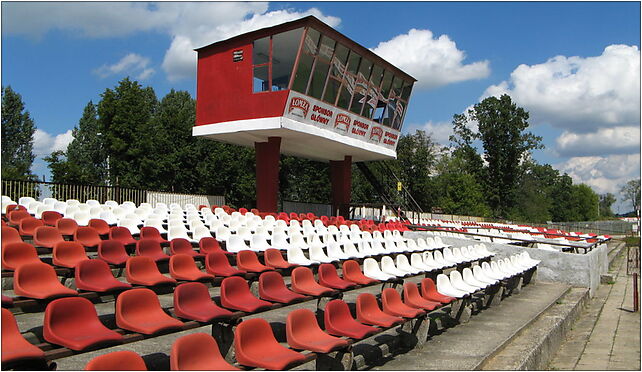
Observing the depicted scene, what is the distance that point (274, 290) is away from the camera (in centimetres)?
658

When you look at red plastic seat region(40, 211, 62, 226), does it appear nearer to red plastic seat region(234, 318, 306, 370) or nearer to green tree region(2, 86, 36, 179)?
red plastic seat region(234, 318, 306, 370)

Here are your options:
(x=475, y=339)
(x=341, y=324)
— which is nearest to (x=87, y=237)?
(x=341, y=324)

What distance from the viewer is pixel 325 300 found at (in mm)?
7152

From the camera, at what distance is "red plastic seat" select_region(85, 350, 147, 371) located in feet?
10.3

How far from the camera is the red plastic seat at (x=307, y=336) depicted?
15.6 ft

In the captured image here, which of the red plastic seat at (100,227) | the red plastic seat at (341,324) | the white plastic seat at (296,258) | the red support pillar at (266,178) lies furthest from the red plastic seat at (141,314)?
the red support pillar at (266,178)

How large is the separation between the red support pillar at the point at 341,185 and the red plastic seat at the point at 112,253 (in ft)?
62.7

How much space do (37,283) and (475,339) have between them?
17.5ft

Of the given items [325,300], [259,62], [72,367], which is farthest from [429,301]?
[259,62]

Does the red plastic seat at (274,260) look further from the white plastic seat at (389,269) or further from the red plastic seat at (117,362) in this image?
the red plastic seat at (117,362)

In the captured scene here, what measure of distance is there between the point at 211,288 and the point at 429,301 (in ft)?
10.5

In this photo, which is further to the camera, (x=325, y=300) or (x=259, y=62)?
(x=259, y=62)

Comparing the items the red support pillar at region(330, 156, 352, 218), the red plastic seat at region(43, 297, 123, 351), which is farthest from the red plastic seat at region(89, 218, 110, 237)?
the red support pillar at region(330, 156, 352, 218)

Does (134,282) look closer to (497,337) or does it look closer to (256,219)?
(497,337)
